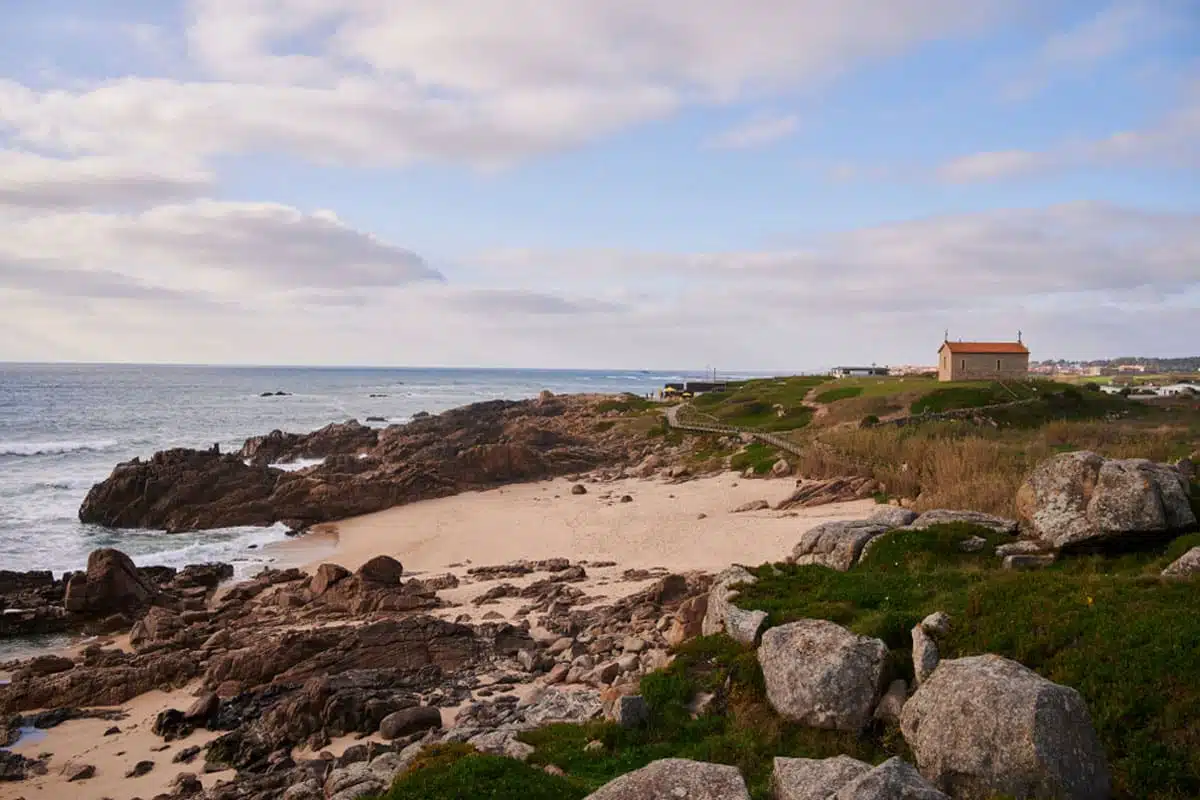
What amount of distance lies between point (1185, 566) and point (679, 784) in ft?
33.7

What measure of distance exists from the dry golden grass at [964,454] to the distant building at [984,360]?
28.0 m

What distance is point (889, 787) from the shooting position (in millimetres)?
7535

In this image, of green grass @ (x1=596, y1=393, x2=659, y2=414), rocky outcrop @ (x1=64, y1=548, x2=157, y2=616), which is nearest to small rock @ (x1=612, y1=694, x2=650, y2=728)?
rocky outcrop @ (x1=64, y1=548, x2=157, y2=616)

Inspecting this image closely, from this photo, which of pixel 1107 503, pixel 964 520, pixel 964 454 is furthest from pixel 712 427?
pixel 1107 503

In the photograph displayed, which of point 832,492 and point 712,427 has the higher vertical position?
point 712,427

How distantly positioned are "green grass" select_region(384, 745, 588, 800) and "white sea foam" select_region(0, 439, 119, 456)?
66247mm

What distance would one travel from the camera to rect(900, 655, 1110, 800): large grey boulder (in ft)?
28.1

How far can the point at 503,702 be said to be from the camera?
50.8ft

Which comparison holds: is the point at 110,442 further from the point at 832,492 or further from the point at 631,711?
the point at 631,711

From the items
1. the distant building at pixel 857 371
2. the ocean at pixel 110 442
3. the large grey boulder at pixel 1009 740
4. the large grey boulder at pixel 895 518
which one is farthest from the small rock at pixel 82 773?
the distant building at pixel 857 371

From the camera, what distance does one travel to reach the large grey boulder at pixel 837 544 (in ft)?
59.3

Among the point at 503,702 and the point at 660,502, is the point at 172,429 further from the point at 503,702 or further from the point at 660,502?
the point at 503,702

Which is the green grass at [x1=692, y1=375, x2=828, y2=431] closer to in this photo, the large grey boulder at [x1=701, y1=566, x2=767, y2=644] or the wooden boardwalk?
the wooden boardwalk

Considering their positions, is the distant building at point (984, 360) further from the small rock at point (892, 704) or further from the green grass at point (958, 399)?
the small rock at point (892, 704)
